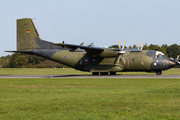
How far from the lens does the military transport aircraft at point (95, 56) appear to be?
33.3 meters

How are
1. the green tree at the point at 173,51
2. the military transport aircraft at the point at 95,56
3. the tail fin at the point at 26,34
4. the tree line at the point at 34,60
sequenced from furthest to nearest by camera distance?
1. the green tree at the point at 173,51
2. the tree line at the point at 34,60
3. the tail fin at the point at 26,34
4. the military transport aircraft at the point at 95,56

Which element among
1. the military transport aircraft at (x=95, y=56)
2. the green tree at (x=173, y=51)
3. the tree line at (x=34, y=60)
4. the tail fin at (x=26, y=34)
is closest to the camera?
the military transport aircraft at (x=95, y=56)

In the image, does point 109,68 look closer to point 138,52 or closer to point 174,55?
point 138,52

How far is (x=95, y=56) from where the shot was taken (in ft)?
112

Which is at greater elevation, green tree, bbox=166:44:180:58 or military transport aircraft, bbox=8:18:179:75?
green tree, bbox=166:44:180:58

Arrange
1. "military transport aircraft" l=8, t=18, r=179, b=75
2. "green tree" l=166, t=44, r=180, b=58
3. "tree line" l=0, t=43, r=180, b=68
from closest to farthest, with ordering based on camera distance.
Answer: "military transport aircraft" l=8, t=18, r=179, b=75 < "tree line" l=0, t=43, r=180, b=68 < "green tree" l=166, t=44, r=180, b=58

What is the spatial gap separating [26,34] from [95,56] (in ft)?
39.6

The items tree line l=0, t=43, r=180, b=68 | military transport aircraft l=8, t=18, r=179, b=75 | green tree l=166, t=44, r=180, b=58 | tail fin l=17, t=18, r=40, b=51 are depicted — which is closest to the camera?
military transport aircraft l=8, t=18, r=179, b=75

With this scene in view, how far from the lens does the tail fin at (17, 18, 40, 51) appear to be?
120ft

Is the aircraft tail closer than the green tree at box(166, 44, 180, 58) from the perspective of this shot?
Yes

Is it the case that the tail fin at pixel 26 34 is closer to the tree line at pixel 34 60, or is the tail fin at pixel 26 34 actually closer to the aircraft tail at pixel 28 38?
the aircraft tail at pixel 28 38

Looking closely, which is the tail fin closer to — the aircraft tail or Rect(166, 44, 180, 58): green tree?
the aircraft tail

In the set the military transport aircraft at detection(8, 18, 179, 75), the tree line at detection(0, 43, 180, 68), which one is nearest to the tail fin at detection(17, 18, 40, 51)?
the military transport aircraft at detection(8, 18, 179, 75)

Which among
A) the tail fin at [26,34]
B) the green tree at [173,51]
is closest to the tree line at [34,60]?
the green tree at [173,51]
